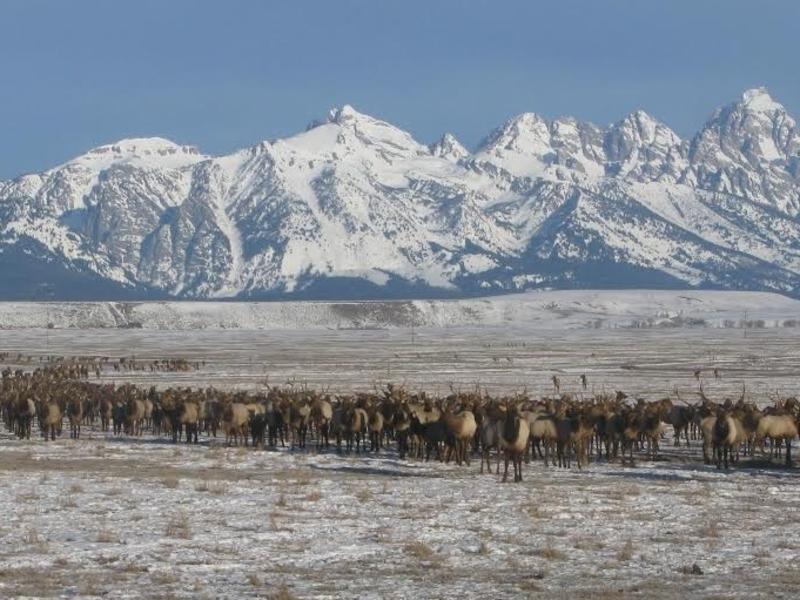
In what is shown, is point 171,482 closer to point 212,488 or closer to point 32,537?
point 212,488

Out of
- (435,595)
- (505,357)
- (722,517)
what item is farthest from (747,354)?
(435,595)

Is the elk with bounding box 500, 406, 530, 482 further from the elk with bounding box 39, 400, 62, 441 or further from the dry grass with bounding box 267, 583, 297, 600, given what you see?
the elk with bounding box 39, 400, 62, 441

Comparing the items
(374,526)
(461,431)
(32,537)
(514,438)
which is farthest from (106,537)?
(461,431)

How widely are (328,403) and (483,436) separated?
869 centimetres

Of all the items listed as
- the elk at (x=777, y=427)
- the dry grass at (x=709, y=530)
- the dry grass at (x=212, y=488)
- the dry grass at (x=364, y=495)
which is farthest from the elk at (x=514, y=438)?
the elk at (x=777, y=427)

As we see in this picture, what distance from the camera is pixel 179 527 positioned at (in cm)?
2197

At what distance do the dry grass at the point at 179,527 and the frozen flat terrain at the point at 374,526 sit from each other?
6cm

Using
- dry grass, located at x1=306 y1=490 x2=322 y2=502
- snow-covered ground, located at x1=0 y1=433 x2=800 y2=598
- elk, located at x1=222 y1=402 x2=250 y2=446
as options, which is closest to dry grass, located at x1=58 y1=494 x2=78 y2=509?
snow-covered ground, located at x1=0 y1=433 x2=800 y2=598

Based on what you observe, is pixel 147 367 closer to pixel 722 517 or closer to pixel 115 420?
pixel 115 420

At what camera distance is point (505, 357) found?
113 metres

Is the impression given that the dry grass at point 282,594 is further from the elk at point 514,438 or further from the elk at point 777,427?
the elk at point 777,427

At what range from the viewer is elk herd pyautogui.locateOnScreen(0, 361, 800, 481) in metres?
33.7

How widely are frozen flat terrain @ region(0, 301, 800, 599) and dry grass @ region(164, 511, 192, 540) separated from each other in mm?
→ 58

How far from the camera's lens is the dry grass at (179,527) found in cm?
2128
